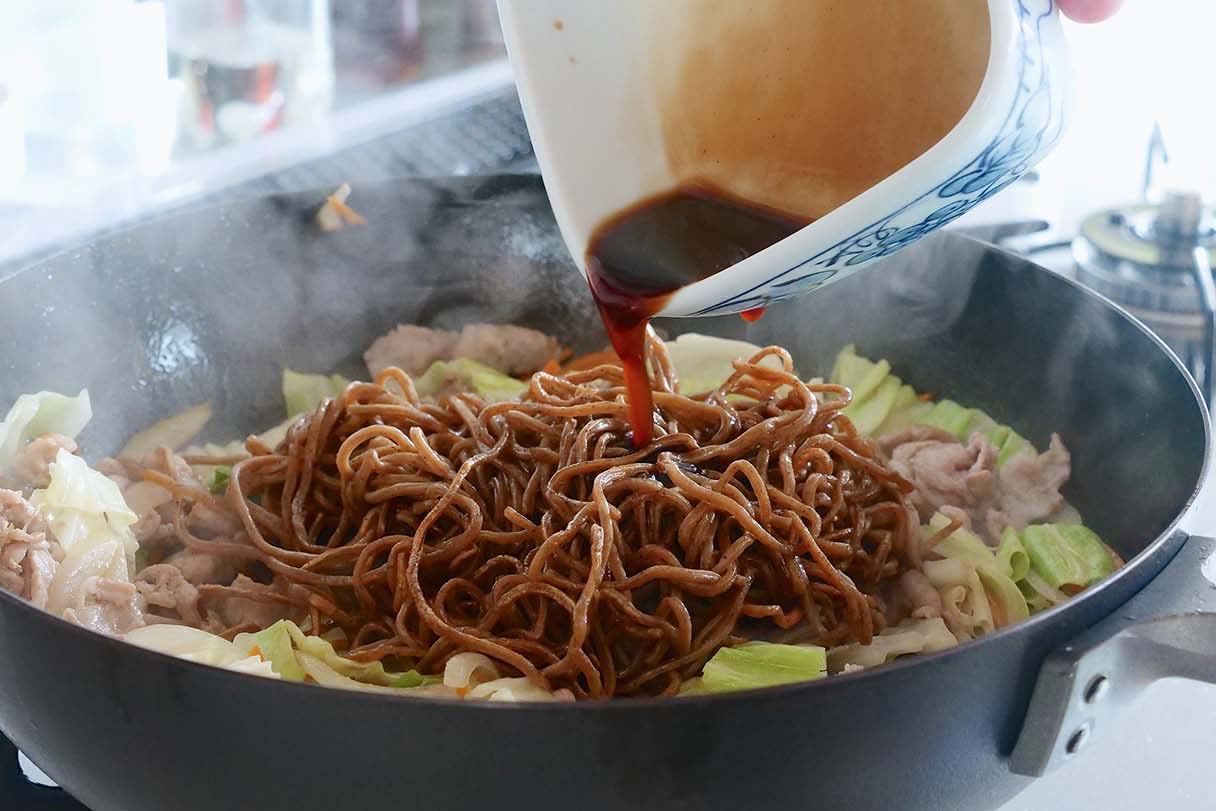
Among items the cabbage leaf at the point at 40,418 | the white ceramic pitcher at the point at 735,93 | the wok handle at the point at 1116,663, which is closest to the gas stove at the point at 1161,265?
the white ceramic pitcher at the point at 735,93

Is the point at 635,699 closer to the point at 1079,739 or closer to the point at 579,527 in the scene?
the point at 1079,739

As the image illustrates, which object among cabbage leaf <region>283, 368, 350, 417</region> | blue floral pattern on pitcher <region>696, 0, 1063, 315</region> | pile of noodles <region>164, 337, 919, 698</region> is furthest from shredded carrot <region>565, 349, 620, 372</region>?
blue floral pattern on pitcher <region>696, 0, 1063, 315</region>

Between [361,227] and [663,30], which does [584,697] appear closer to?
[663,30]

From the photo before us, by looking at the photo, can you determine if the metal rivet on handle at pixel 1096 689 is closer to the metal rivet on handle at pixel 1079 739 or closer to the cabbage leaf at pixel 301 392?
the metal rivet on handle at pixel 1079 739

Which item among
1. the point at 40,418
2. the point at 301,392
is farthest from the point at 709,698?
the point at 301,392

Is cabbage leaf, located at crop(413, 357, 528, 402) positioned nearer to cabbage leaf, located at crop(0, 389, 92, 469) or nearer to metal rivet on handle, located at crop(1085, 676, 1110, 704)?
cabbage leaf, located at crop(0, 389, 92, 469)

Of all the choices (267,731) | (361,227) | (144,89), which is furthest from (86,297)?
(144,89)
